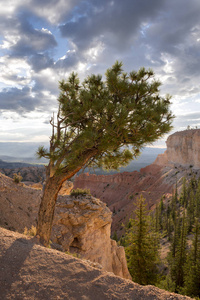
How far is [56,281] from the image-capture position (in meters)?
3.95

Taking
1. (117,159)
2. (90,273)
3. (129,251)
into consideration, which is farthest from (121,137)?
(129,251)

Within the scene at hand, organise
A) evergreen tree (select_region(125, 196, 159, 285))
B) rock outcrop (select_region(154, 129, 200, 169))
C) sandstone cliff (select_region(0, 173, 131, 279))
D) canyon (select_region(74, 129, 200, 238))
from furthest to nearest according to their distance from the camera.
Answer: rock outcrop (select_region(154, 129, 200, 169)) → canyon (select_region(74, 129, 200, 238)) → evergreen tree (select_region(125, 196, 159, 285)) → sandstone cliff (select_region(0, 173, 131, 279))

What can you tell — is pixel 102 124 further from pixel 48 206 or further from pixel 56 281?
pixel 56 281

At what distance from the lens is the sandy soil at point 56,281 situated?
11.8 feet

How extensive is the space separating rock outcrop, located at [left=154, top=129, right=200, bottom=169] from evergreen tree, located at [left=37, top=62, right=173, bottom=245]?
225 ft

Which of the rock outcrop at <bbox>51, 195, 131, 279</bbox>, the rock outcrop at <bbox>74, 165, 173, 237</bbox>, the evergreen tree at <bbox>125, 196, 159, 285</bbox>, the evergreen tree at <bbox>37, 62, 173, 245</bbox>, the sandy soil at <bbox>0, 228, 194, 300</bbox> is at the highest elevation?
the evergreen tree at <bbox>37, 62, 173, 245</bbox>

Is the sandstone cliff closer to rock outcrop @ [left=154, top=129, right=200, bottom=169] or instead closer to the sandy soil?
the sandy soil

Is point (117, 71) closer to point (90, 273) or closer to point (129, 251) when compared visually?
point (90, 273)

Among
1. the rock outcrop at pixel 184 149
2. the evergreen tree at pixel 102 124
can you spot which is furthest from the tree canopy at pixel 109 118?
the rock outcrop at pixel 184 149

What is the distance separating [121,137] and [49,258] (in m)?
5.18

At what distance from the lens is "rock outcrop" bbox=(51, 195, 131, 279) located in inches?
484

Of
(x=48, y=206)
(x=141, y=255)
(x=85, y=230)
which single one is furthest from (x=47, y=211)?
(x=141, y=255)

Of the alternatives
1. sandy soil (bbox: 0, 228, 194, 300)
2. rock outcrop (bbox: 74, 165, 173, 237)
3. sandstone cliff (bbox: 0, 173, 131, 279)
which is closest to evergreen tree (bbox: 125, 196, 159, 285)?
sandstone cliff (bbox: 0, 173, 131, 279)

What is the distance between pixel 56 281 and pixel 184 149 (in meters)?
80.9
